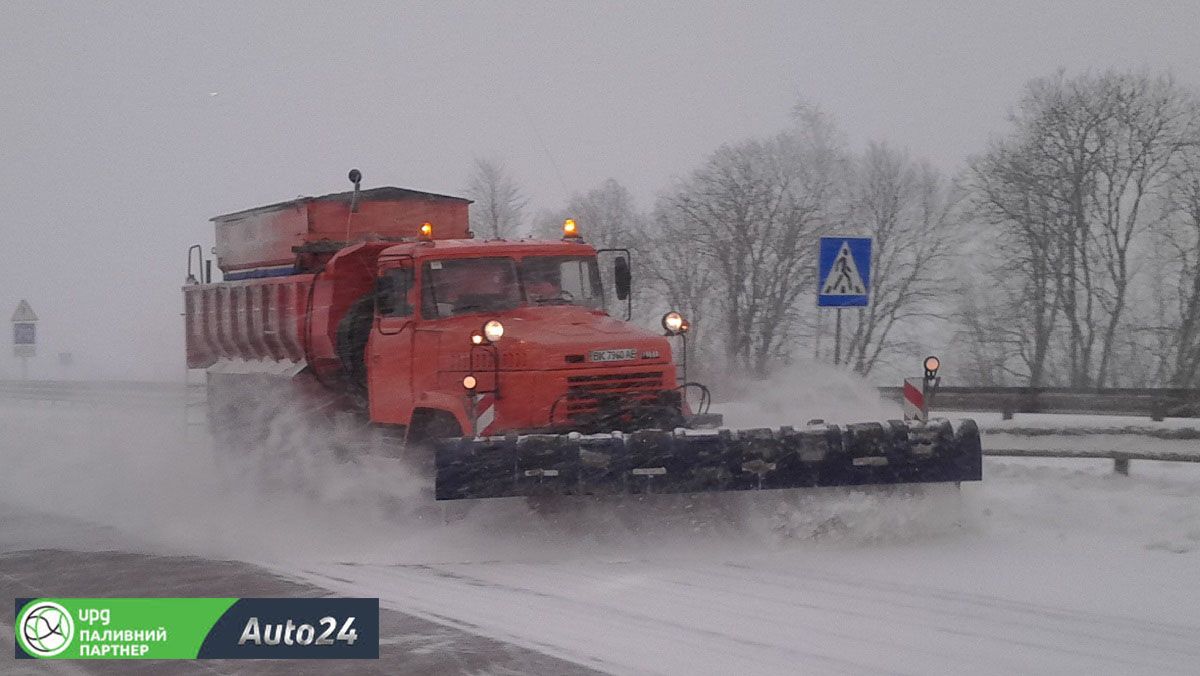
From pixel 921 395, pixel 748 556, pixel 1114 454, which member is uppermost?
pixel 921 395

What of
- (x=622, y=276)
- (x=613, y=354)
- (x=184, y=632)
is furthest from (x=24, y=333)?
(x=184, y=632)

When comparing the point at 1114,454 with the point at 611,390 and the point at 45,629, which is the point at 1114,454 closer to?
the point at 611,390

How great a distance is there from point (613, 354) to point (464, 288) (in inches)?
65.4

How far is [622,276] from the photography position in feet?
37.3

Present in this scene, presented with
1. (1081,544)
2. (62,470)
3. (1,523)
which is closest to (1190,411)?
(1081,544)

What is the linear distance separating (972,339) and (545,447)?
23965 mm

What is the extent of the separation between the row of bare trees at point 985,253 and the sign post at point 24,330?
12.1m

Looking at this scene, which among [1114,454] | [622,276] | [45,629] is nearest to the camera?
Answer: [45,629]

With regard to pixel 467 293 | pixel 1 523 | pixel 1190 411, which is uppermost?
pixel 467 293

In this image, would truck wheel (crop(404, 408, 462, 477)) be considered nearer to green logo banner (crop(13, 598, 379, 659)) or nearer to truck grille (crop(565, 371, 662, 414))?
truck grille (crop(565, 371, 662, 414))

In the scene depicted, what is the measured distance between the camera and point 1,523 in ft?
39.2

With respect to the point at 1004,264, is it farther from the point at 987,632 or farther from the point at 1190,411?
the point at 987,632

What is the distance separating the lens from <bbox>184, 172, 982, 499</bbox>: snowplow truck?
9156 mm

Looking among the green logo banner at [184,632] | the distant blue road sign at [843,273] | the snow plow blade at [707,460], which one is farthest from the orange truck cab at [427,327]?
the green logo banner at [184,632]
